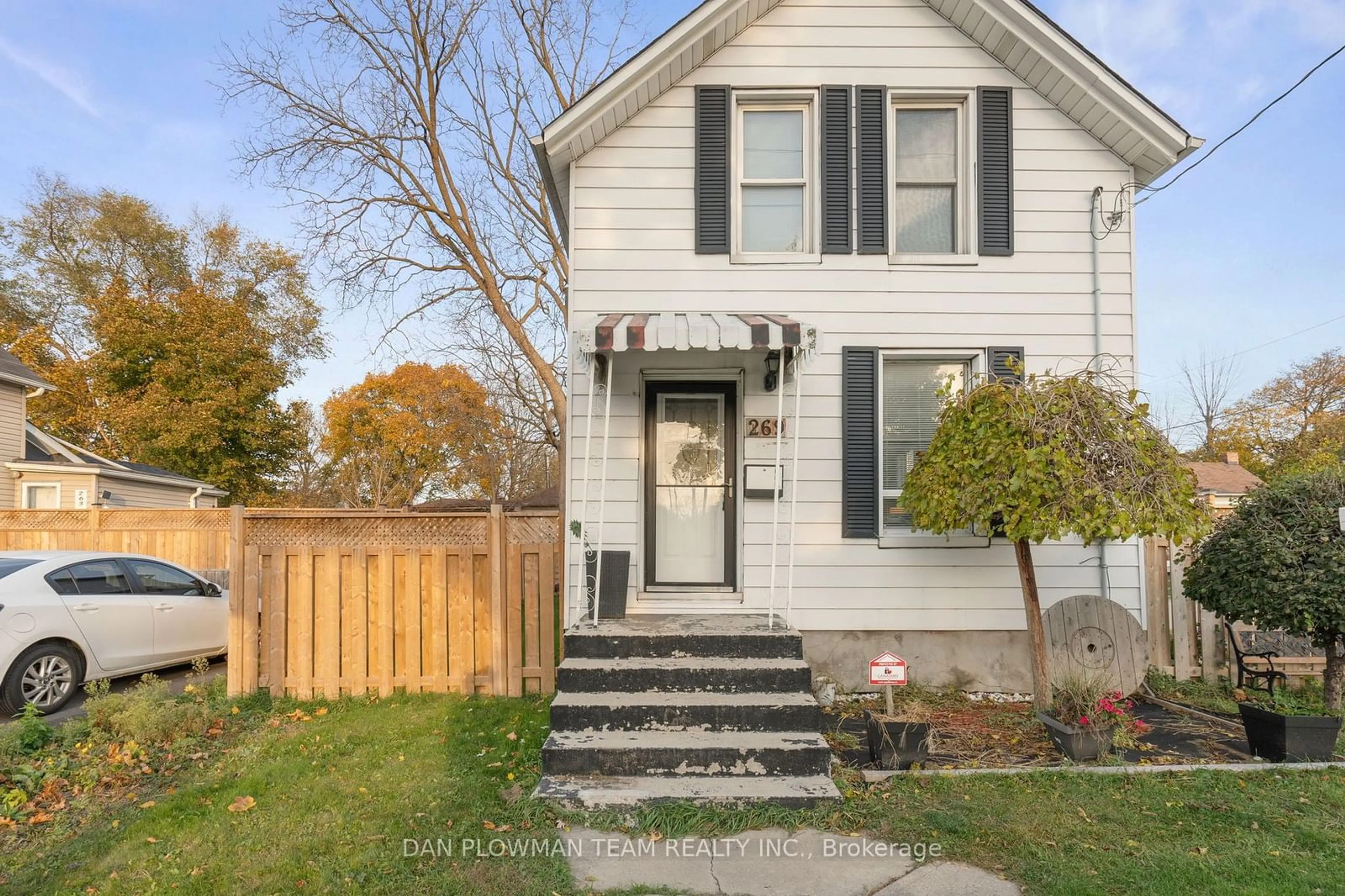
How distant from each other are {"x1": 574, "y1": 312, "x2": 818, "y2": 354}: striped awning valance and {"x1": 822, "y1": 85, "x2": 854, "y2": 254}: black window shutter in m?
1.54

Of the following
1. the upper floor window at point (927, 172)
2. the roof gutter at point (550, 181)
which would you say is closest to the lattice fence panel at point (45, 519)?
the roof gutter at point (550, 181)

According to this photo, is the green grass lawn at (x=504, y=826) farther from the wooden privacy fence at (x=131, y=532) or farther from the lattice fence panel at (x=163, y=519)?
the lattice fence panel at (x=163, y=519)

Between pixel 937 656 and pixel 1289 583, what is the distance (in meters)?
2.47

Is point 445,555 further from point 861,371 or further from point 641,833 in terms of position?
point 861,371

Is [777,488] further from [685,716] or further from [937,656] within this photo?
[937,656]

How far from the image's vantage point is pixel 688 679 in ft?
15.0

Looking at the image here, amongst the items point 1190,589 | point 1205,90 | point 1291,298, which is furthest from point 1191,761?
point 1291,298

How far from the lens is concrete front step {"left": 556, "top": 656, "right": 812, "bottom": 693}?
15.0 ft

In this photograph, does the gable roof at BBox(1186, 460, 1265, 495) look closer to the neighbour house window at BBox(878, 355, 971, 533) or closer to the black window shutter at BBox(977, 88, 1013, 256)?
the black window shutter at BBox(977, 88, 1013, 256)

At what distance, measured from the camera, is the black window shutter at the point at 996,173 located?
6.14 m

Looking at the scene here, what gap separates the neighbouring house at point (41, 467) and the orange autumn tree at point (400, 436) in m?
12.4

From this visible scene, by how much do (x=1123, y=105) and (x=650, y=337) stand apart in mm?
4613

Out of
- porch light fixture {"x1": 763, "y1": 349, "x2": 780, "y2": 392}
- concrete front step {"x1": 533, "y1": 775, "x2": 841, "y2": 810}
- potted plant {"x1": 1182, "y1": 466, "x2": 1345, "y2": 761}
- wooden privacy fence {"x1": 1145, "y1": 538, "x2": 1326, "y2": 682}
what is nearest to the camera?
concrete front step {"x1": 533, "y1": 775, "x2": 841, "y2": 810}

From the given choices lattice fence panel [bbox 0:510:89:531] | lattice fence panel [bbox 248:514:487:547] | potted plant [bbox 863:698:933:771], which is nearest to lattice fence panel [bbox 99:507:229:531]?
lattice fence panel [bbox 0:510:89:531]
